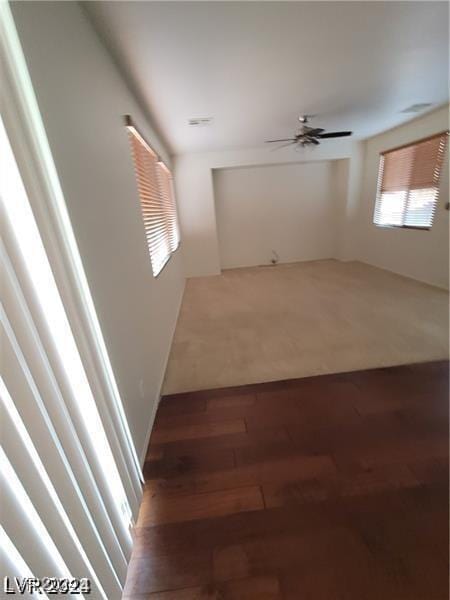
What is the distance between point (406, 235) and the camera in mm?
4340

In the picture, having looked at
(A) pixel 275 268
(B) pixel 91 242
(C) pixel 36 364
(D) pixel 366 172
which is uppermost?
(D) pixel 366 172

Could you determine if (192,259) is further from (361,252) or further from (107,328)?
(107,328)

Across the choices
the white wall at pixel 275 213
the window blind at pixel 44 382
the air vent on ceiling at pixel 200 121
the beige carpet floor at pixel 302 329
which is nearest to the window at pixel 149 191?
the air vent on ceiling at pixel 200 121

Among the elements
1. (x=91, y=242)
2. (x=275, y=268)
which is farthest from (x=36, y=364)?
(x=275, y=268)

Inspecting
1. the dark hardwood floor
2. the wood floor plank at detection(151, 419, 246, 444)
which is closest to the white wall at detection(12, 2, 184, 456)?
the wood floor plank at detection(151, 419, 246, 444)

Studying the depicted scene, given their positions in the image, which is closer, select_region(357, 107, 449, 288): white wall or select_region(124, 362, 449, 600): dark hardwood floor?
select_region(124, 362, 449, 600): dark hardwood floor

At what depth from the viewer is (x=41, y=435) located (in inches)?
23.9

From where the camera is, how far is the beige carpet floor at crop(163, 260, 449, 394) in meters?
2.19

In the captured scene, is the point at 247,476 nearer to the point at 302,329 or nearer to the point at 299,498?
the point at 299,498

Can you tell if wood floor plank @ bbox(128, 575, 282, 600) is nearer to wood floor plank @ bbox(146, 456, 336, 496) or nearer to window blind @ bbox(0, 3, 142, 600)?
window blind @ bbox(0, 3, 142, 600)

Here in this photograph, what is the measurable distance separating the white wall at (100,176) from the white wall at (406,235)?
425 centimetres

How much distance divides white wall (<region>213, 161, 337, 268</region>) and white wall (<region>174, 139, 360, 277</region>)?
0.41 m

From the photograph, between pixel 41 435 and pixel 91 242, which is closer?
pixel 41 435

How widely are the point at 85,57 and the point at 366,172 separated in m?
5.52
